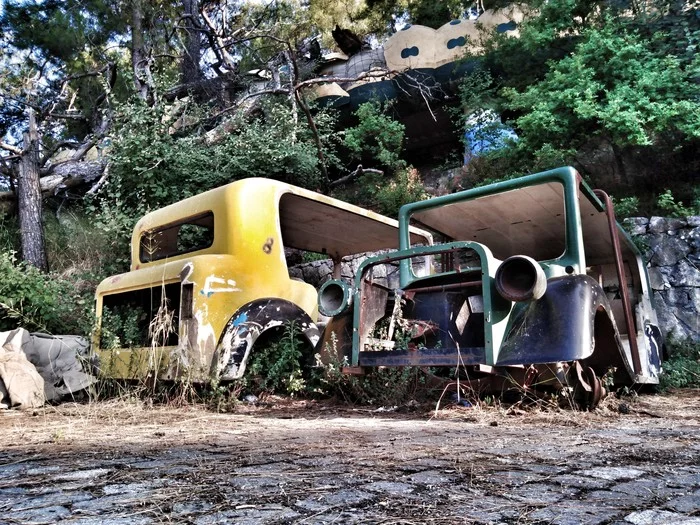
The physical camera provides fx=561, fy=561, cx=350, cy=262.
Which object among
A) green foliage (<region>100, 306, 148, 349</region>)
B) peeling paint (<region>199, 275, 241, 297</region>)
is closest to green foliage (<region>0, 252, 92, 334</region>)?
green foliage (<region>100, 306, 148, 349</region>)

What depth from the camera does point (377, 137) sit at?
12.6 metres

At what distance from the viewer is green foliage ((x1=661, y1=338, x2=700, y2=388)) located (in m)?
5.87

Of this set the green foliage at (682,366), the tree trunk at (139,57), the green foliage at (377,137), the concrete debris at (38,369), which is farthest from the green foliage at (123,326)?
the green foliage at (377,137)

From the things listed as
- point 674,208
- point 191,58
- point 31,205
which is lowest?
point 674,208

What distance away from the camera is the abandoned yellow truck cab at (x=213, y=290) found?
4.29 m

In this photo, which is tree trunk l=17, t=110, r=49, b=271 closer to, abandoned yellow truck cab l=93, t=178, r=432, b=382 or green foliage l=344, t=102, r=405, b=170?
abandoned yellow truck cab l=93, t=178, r=432, b=382

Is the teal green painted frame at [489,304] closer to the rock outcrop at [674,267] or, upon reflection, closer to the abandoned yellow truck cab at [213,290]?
the abandoned yellow truck cab at [213,290]

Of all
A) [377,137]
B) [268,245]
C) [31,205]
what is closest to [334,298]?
[268,245]

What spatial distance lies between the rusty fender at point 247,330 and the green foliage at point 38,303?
12.0 ft

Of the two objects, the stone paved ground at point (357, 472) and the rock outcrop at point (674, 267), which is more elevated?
the rock outcrop at point (674, 267)

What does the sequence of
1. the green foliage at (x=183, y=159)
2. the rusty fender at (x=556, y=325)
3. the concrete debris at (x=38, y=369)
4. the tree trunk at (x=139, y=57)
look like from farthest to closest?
the tree trunk at (x=139, y=57)
the green foliage at (x=183, y=159)
the concrete debris at (x=38, y=369)
the rusty fender at (x=556, y=325)

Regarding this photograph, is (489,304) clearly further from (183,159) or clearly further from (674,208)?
(183,159)

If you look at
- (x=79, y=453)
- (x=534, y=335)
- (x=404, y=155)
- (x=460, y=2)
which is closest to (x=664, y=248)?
(x=534, y=335)

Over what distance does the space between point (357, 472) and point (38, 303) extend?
269 inches
